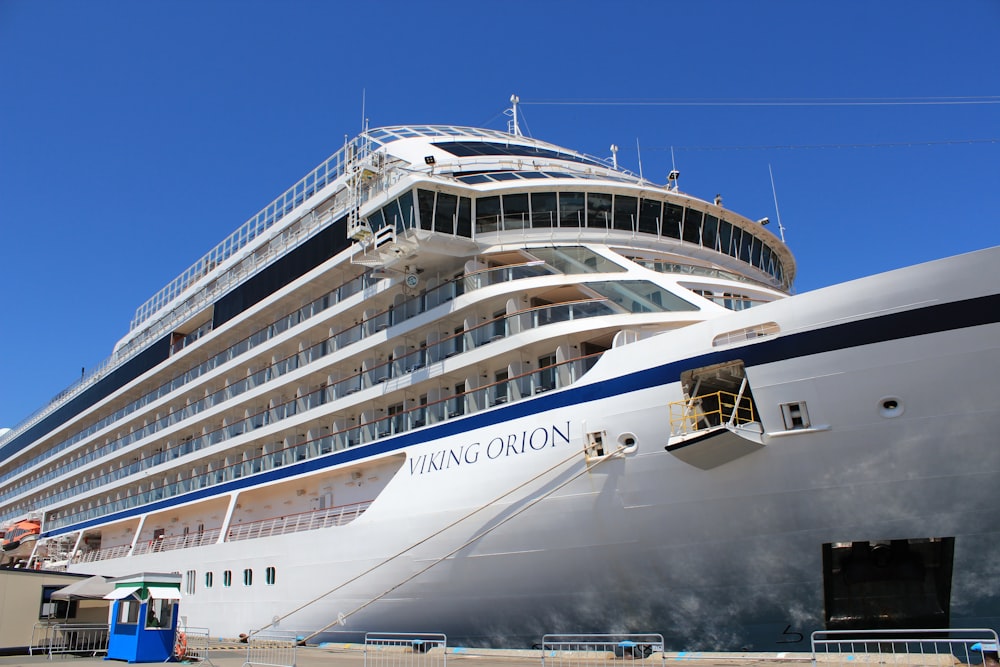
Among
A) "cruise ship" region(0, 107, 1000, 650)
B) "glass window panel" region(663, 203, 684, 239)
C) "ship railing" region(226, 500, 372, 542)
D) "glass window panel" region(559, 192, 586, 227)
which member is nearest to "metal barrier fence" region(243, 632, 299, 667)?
"cruise ship" region(0, 107, 1000, 650)

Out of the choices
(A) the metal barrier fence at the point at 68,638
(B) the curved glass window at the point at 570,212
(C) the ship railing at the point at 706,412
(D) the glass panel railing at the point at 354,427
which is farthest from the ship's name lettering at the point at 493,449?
(A) the metal barrier fence at the point at 68,638

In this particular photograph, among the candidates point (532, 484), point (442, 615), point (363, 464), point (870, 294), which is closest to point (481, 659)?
point (442, 615)

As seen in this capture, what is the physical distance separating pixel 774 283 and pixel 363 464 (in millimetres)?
12053

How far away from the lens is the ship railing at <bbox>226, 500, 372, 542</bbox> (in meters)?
18.8

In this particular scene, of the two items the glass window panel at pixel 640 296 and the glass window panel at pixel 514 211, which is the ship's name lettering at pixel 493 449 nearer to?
the glass window panel at pixel 640 296

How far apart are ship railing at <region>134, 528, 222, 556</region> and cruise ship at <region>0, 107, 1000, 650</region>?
0.18 metres

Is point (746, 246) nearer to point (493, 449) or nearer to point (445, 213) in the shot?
point (445, 213)

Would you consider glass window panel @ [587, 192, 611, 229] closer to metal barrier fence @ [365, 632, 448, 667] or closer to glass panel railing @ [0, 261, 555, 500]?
A: glass panel railing @ [0, 261, 555, 500]

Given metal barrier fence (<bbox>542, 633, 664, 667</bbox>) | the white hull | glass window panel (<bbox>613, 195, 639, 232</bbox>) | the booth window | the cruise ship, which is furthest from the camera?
glass window panel (<bbox>613, 195, 639, 232</bbox>)

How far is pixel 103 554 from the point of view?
108ft

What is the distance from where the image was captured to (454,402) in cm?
1678

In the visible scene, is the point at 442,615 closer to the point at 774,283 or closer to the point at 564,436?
the point at 564,436

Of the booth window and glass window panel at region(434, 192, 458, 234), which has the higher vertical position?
glass window panel at region(434, 192, 458, 234)

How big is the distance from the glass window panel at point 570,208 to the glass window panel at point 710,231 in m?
3.29
